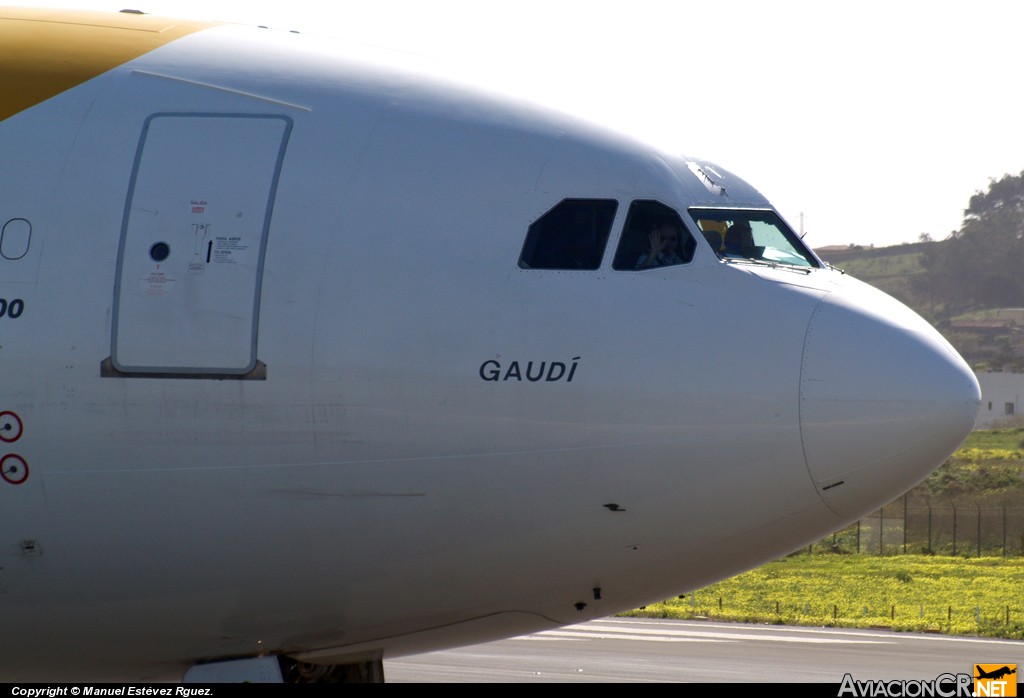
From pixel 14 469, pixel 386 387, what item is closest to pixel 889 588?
pixel 386 387

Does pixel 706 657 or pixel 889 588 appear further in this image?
pixel 889 588

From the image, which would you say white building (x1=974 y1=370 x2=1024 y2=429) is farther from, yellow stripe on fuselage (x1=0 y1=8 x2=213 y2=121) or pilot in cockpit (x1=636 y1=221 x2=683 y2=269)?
yellow stripe on fuselage (x1=0 y1=8 x2=213 y2=121)

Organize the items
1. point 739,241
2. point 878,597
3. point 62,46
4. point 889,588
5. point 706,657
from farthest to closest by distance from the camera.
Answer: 1. point 889,588
2. point 878,597
3. point 706,657
4. point 62,46
5. point 739,241

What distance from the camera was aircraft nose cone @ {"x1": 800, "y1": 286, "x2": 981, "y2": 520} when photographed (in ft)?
28.6

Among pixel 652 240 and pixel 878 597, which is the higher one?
pixel 652 240

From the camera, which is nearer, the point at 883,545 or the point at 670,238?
the point at 670,238

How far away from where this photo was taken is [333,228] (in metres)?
9.20

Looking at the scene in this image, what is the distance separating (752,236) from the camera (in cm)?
970

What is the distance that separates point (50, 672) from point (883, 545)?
44.1 metres

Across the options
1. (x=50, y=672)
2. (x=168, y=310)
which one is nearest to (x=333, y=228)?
(x=168, y=310)

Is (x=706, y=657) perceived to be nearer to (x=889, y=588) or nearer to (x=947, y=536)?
(x=889, y=588)

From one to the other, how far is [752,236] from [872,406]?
1.62 meters

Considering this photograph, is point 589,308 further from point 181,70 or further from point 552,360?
point 181,70

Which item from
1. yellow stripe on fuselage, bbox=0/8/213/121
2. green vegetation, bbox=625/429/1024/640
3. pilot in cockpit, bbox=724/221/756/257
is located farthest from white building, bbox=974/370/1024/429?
yellow stripe on fuselage, bbox=0/8/213/121
